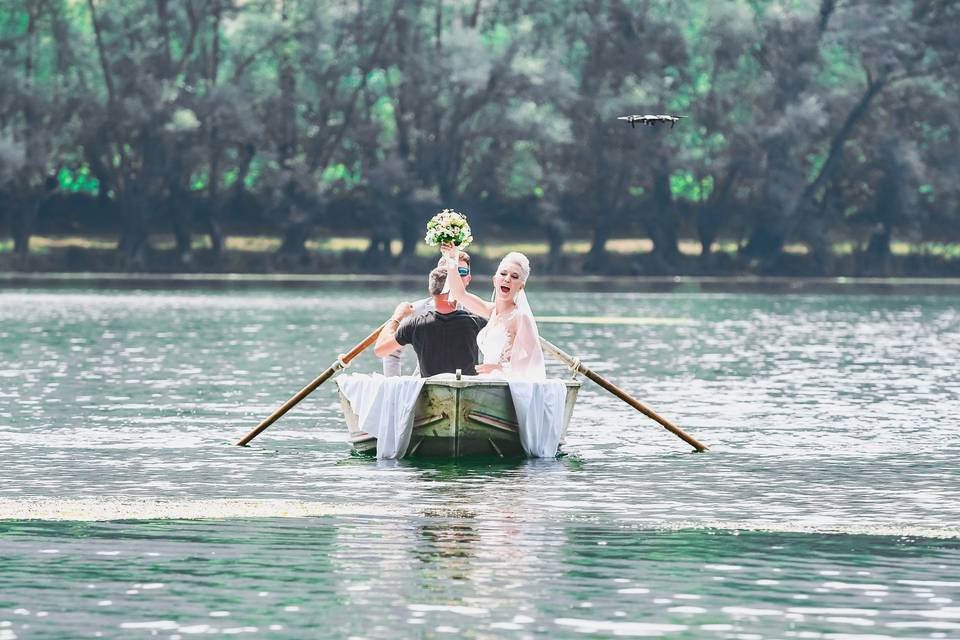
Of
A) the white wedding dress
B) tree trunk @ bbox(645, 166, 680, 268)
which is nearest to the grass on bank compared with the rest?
tree trunk @ bbox(645, 166, 680, 268)

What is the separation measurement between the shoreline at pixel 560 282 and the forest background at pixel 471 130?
0.78m

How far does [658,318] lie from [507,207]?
42.4 meters

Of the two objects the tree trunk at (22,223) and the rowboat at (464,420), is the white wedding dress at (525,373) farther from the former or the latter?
the tree trunk at (22,223)

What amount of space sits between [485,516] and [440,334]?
14.2 ft

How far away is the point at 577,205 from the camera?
102m

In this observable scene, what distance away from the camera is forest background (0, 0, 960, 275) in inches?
3723

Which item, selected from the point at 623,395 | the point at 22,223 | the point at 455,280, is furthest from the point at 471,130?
the point at 455,280

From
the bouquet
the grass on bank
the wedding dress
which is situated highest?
the bouquet

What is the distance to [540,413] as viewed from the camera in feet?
69.9

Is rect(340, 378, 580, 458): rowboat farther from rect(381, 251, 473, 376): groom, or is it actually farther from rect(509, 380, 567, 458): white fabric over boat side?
rect(381, 251, 473, 376): groom

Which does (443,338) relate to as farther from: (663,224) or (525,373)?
(663,224)

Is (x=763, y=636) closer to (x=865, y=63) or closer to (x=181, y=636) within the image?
(x=181, y=636)

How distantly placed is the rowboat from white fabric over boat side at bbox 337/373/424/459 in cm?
12

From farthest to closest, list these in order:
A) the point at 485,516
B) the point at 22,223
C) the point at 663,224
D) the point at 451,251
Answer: the point at 663,224, the point at 22,223, the point at 451,251, the point at 485,516
